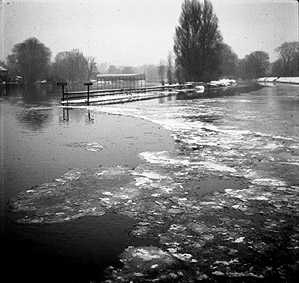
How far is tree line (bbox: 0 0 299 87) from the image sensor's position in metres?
57.8

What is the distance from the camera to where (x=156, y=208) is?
5.86m

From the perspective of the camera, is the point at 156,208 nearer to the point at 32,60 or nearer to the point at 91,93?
the point at 91,93

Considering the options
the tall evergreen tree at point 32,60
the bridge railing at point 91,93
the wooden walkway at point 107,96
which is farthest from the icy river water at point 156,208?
the tall evergreen tree at point 32,60

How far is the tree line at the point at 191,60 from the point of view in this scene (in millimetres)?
57812

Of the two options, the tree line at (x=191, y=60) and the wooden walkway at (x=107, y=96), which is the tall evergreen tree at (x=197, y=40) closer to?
the tree line at (x=191, y=60)

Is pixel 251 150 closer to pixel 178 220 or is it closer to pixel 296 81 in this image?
pixel 178 220

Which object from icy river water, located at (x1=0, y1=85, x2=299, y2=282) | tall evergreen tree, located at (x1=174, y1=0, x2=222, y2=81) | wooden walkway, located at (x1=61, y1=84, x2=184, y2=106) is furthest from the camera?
tall evergreen tree, located at (x1=174, y1=0, x2=222, y2=81)

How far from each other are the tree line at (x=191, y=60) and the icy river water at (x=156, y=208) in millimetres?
48334

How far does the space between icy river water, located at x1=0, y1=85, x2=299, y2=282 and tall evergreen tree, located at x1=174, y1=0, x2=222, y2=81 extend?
1877 inches

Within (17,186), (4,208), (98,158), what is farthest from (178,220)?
(98,158)

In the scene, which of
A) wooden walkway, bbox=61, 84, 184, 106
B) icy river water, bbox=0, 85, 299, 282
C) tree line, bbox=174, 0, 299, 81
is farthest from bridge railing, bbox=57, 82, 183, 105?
icy river water, bbox=0, 85, 299, 282

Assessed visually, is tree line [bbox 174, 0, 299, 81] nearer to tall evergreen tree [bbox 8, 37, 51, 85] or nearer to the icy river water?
the icy river water

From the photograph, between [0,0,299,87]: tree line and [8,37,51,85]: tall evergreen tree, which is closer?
[0,0,299,87]: tree line

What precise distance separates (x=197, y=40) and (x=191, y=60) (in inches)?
132
